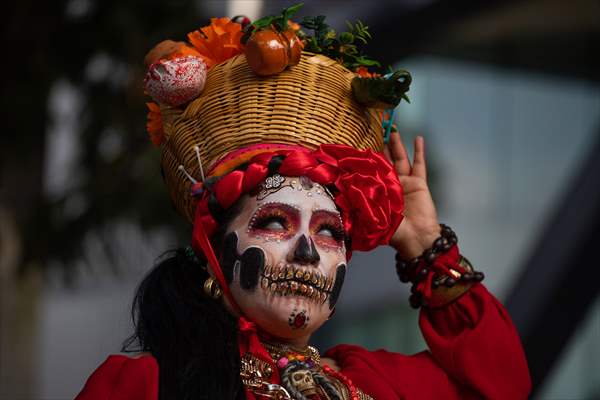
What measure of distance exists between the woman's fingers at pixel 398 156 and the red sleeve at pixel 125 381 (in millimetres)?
967

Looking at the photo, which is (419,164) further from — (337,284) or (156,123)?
(156,123)

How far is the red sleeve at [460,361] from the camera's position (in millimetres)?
3102

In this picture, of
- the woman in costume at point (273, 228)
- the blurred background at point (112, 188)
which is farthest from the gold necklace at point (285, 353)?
the blurred background at point (112, 188)

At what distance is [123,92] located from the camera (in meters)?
6.38

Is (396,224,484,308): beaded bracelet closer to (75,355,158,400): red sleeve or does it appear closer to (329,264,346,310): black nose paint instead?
(329,264,346,310): black nose paint

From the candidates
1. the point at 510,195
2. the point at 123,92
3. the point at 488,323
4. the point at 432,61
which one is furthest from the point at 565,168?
the point at 488,323

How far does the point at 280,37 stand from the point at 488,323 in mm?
965

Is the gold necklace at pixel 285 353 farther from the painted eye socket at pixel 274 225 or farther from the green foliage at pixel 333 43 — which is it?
the green foliage at pixel 333 43

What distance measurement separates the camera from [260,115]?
2895 millimetres

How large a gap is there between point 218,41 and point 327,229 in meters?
0.61

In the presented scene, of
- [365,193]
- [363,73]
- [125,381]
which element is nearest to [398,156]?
[363,73]

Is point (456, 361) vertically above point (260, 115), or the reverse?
point (260, 115)

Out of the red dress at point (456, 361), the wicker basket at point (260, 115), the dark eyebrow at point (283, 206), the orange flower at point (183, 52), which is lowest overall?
the red dress at point (456, 361)

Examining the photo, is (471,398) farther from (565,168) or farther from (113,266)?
(565,168)
